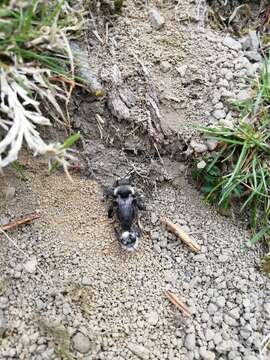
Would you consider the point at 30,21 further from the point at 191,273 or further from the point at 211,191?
the point at 191,273

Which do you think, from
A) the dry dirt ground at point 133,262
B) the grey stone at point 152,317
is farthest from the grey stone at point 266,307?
the grey stone at point 152,317

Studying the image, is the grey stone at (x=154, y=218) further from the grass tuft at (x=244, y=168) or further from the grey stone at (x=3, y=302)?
the grey stone at (x=3, y=302)

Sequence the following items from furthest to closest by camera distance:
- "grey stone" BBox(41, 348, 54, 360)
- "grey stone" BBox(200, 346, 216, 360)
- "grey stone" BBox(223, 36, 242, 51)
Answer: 1. "grey stone" BBox(223, 36, 242, 51)
2. "grey stone" BBox(200, 346, 216, 360)
3. "grey stone" BBox(41, 348, 54, 360)

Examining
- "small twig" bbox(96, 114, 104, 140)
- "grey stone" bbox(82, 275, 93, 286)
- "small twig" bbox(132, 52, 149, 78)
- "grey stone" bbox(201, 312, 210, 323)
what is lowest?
"grey stone" bbox(82, 275, 93, 286)

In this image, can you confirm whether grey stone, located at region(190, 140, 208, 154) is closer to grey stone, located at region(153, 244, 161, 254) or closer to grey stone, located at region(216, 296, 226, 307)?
grey stone, located at region(153, 244, 161, 254)

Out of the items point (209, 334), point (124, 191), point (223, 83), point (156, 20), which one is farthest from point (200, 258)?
point (156, 20)

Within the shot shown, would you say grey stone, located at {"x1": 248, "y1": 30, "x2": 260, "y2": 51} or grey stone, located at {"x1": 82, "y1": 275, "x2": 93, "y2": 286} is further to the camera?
grey stone, located at {"x1": 248, "y1": 30, "x2": 260, "y2": 51}

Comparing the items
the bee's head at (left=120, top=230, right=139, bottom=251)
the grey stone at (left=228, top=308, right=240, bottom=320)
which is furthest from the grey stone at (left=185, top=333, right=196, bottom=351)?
the bee's head at (left=120, top=230, right=139, bottom=251)

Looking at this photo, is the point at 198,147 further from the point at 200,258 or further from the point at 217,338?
the point at 217,338
